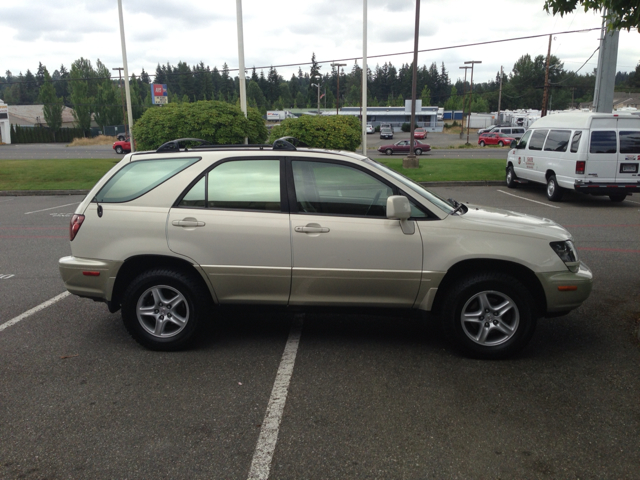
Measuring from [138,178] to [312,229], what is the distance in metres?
1.70

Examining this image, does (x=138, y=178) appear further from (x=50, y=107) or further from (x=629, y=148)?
(x=50, y=107)

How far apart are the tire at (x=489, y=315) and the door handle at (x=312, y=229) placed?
1.19 meters

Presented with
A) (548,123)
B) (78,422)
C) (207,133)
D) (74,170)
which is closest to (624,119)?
(548,123)

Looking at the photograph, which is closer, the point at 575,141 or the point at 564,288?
the point at 564,288

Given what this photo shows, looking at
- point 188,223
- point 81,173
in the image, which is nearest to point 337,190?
point 188,223

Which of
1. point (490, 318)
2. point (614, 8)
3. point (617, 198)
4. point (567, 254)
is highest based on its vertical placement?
point (614, 8)

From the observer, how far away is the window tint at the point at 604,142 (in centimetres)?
1327

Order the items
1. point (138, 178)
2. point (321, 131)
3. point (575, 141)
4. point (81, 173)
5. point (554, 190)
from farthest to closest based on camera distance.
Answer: point (81, 173), point (321, 131), point (554, 190), point (575, 141), point (138, 178)

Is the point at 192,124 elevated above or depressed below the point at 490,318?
above

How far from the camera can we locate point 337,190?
15.0ft

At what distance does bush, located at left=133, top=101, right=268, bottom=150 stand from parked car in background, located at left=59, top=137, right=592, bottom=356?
12.8 m

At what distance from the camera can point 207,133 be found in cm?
1720

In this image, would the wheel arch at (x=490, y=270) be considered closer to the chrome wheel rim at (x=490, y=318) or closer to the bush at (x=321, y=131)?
the chrome wheel rim at (x=490, y=318)

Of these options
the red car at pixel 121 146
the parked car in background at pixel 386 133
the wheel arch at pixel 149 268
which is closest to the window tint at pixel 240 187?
the wheel arch at pixel 149 268
